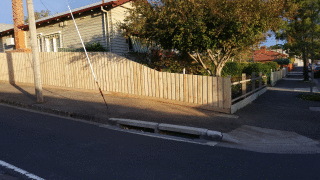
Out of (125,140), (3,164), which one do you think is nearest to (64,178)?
(3,164)

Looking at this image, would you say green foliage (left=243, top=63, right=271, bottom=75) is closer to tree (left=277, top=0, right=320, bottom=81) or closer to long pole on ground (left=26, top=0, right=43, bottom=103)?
tree (left=277, top=0, right=320, bottom=81)

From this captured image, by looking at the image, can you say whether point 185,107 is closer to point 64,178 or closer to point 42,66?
point 64,178

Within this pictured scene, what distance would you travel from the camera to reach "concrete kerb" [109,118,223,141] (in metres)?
6.52

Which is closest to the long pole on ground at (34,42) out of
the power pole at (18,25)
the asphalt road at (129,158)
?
the asphalt road at (129,158)

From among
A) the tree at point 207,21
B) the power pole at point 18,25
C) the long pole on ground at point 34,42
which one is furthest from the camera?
the power pole at point 18,25

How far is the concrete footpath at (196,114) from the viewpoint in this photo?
7102mm

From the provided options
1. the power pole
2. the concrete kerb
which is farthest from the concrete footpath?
the power pole

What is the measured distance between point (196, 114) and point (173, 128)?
1956 mm

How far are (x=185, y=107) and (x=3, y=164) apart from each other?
6361 mm

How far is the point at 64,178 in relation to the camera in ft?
13.3

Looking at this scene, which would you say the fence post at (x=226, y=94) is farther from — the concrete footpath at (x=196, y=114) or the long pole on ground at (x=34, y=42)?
the long pole on ground at (x=34, y=42)

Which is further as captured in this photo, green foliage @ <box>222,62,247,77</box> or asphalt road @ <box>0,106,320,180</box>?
green foliage @ <box>222,62,247,77</box>

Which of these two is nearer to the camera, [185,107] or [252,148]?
[252,148]

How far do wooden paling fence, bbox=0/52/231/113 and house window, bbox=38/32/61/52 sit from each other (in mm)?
3428
